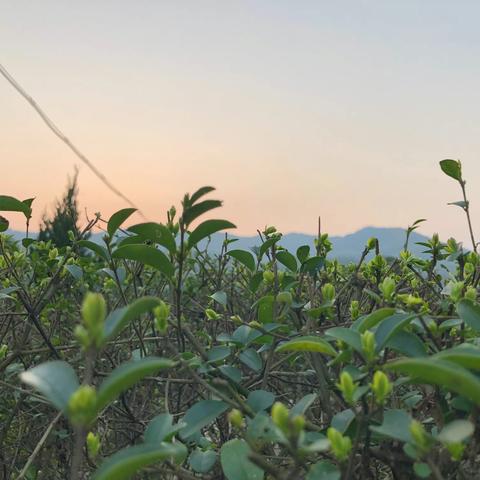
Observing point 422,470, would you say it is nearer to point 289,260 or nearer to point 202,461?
Answer: point 202,461

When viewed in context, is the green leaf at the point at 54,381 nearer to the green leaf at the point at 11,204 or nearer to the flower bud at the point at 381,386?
the flower bud at the point at 381,386

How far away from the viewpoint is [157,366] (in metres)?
0.81

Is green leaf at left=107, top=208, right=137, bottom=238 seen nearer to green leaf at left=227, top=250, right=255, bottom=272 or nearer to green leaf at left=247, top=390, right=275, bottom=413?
green leaf at left=227, top=250, right=255, bottom=272

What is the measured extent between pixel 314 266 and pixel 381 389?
0.96 m

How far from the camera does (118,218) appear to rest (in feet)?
5.61

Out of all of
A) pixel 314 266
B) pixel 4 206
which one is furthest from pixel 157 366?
pixel 4 206

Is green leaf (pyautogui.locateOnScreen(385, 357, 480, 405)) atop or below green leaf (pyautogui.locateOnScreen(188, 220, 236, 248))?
below

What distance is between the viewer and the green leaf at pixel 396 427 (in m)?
0.90

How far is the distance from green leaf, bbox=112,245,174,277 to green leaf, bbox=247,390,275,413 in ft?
1.20

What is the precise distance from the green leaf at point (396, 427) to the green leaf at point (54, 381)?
0.44 metres

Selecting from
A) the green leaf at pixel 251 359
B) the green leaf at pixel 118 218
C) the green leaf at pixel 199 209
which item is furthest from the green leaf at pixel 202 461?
the green leaf at pixel 118 218

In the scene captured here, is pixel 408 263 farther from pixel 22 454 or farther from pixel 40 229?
pixel 40 229

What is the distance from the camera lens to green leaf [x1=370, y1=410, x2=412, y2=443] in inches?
35.4

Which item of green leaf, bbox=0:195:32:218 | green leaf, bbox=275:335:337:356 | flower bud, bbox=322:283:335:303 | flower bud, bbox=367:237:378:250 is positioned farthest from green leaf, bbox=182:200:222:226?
flower bud, bbox=367:237:378:250
